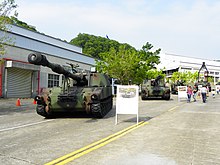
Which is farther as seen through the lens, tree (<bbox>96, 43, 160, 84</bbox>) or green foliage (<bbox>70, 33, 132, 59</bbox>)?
green foliage (<bbox>70, 33, 132, 59</bbox>)

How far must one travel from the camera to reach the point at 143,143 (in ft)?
21.0

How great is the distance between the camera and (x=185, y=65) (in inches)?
3728

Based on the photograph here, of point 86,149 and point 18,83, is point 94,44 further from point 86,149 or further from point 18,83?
point 86,149

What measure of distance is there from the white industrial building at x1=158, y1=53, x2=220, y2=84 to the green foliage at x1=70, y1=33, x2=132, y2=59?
27.3 m

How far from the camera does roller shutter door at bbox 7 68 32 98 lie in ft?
83.2

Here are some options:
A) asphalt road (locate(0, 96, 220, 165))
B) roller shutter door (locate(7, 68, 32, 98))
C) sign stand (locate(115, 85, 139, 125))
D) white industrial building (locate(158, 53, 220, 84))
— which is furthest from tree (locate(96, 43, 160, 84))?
white industrial building (locate(158, 53, 220, 84))

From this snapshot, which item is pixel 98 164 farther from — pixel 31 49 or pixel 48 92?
pixel 31 49

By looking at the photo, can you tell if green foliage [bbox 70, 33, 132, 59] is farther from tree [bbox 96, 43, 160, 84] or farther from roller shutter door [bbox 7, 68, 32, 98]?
roller shutter door [bbox 7, 68, 32, 98]

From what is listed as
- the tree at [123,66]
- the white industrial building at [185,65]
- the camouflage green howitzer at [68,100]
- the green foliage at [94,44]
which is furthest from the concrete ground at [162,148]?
the white industrial building at [185,65]

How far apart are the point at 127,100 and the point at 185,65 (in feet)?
294

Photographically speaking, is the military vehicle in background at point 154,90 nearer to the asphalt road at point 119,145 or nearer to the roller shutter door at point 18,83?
the roller shutter door at point 18,83

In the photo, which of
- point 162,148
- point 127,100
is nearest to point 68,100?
point 127,100

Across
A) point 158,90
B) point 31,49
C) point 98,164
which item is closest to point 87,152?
point 98,164

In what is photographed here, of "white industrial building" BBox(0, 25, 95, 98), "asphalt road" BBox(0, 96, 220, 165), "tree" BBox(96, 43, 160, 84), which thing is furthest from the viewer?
"tree" BBox(96, 43, 160, 84)
